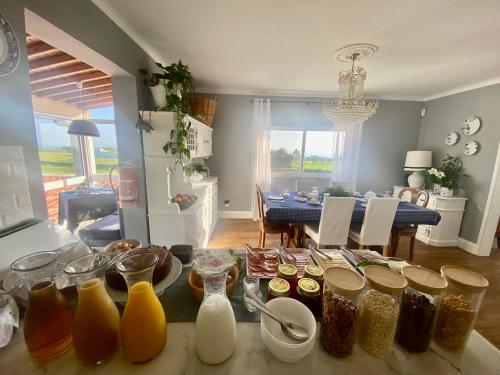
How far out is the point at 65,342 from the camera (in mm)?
582

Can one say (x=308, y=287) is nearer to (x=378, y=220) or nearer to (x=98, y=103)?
(x=378, y=220)

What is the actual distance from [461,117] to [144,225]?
476 centimetres

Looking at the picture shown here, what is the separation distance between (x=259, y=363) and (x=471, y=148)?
4157mm

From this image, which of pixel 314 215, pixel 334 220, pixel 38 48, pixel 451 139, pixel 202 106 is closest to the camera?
pixel 38 48

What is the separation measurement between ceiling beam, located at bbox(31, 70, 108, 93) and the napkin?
10.4 ft

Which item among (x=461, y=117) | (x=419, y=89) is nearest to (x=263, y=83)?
(x=419, y=89)

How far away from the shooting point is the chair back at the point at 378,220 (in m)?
2.19

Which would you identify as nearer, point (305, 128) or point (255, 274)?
point (255, 274)

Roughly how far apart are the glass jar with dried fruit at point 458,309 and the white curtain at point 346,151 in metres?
3.48

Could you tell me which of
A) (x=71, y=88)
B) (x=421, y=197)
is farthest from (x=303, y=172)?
(x=71, y=88)

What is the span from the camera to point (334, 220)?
7.32 ft

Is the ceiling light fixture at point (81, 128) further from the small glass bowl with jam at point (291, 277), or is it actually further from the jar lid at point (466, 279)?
the jar lid at point (466, 279)

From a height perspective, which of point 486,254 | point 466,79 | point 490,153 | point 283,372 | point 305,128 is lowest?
point 486,254

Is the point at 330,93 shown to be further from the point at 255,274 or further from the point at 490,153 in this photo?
the point at 255,274
